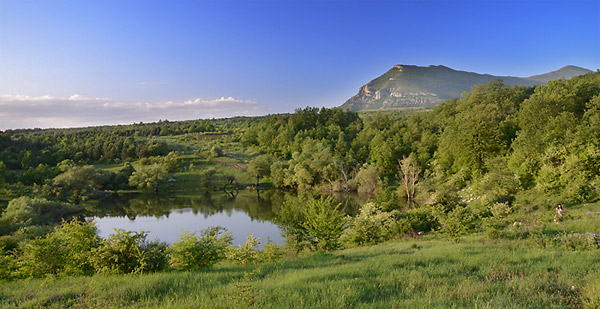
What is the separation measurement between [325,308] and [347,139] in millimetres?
62944

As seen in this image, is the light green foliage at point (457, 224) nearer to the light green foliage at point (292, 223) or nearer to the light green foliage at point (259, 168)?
the light green foliage at point (292, 223)

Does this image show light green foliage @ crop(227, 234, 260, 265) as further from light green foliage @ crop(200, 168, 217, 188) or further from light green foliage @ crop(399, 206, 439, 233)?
light green foliage @ crop(200, 168, 217, 188)

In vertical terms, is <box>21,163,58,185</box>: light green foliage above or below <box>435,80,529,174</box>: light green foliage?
below

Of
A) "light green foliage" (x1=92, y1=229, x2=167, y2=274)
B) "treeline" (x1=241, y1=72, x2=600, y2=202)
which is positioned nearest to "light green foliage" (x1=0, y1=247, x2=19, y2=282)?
"light green foliage" (x1=92, y1=229, x2=167, y2=274)

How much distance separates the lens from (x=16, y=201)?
27.8 metres

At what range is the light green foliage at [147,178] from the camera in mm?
53188

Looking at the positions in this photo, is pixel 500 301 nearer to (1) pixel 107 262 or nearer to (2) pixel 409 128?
→ (1) pixel 107 262

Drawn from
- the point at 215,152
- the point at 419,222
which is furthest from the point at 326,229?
the point at 215,152

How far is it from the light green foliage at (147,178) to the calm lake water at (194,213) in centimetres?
247

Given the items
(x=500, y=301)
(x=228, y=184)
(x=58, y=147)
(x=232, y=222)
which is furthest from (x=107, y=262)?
(x=58, y=147)

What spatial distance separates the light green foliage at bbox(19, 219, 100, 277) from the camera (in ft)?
28.3

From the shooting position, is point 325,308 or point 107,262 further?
point 107,262

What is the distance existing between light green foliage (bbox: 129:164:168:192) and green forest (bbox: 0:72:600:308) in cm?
29

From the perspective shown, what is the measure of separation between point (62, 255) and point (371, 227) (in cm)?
1321
